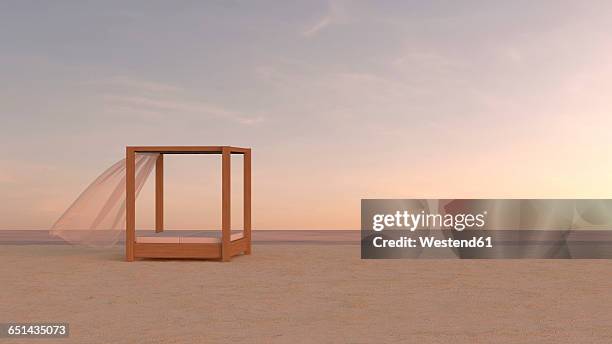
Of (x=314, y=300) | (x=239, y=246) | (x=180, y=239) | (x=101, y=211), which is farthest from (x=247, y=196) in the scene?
(x=314, y=300)

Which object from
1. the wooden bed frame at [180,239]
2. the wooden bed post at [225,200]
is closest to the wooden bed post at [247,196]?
the wooden bed frame at [180,239]

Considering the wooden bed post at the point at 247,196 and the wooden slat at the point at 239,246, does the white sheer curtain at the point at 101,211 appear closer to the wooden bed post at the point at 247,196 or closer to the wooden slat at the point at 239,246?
the wooden bed post at the point at 247,196

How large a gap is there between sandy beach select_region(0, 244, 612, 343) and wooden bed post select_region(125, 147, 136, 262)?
48 centimetres

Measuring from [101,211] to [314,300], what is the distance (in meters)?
7.83

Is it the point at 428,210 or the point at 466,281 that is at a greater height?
the point at 428,210

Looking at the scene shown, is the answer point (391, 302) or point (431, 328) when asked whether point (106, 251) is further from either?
point (431, 328)

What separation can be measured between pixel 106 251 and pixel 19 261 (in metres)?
2.50

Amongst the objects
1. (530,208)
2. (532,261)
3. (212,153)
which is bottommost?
(532,261)

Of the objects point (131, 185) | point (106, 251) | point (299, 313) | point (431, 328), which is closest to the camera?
point (431, 328)

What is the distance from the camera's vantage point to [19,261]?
43.9ft

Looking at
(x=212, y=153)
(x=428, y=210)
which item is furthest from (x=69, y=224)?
(x=428, y=210)

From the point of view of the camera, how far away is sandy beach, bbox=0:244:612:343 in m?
6.44

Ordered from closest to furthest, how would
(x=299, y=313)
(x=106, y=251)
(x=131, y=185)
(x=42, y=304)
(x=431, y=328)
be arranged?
1. (x=431, y=328)
2. (x=299, y=313)
3. (x=42, y=304)
4. (x=131, y=185)
5. (x=106, y=251)

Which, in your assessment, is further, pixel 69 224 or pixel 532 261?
pixel 69 224
